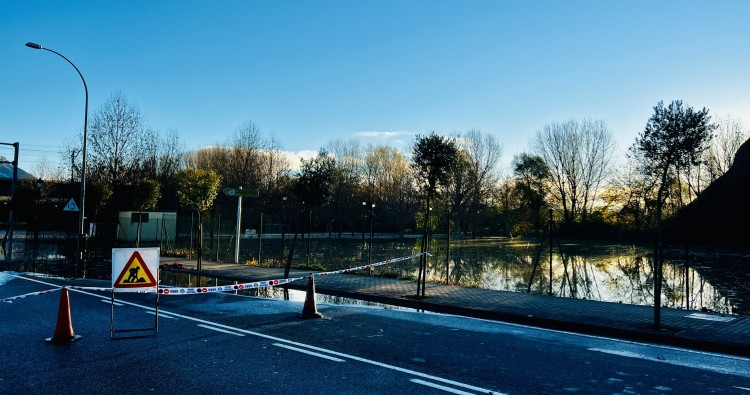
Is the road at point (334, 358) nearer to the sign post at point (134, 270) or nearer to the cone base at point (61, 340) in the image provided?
the cone base at point (61, 340)

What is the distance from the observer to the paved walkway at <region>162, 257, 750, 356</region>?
27.2ft

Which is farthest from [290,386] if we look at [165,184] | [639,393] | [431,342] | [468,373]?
[165,184]

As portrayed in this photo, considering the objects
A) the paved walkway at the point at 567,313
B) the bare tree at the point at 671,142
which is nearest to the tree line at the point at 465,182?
the bare tree at the point at 671,142

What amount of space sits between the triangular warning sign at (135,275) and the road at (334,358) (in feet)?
2.77

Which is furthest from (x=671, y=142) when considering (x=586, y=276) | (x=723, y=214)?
(x=586, y=276)

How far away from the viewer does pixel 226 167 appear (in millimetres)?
58219

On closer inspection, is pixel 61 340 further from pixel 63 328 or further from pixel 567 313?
pixel 567 313

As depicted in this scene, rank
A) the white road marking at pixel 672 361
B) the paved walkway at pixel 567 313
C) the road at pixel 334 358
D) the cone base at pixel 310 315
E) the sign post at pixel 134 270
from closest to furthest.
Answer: the road at pixel 334 358
the white road marking at pixel 672 361
the sign post at pixel 134 270
the paved walkway at pixel 567 313
the cone base at pixel 310 315

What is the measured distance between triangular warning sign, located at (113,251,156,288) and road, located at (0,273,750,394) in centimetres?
84

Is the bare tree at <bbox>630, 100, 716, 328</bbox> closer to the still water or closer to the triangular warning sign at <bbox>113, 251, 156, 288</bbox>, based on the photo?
the still water

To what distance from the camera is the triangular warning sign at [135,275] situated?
7.78 metres

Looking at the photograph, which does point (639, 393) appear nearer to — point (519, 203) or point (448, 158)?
point (448, 158)

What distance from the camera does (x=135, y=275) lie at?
311 inches

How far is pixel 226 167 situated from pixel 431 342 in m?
54.0
